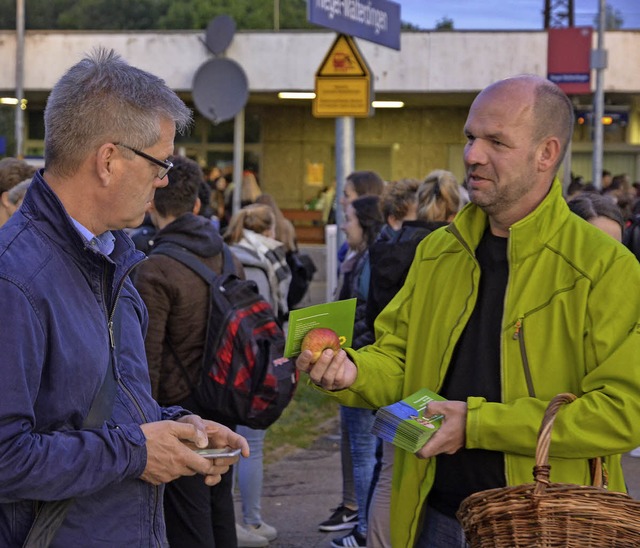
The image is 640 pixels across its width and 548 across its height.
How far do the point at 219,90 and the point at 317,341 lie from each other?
10209 mm

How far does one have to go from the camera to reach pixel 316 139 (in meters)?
30.5

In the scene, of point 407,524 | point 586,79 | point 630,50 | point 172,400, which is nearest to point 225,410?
point 172,400

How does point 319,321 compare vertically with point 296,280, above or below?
above

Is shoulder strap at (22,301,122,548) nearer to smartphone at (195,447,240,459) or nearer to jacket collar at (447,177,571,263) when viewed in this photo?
smartphone at (195,447,240,459)

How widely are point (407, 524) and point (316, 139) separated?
27.4 meters

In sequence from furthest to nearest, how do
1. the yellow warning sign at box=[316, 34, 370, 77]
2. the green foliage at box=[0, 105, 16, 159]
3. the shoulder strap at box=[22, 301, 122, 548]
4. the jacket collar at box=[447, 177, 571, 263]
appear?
the green foliage at box=[0, 105, 16, 159], the yellow warning sign at box=[316, 34, 370, 77], the jacket collar at box=[447, 177, 571, 263], the shoulder strap at box=[22, 301, 122, 548]

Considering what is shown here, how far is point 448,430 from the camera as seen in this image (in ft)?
10.5

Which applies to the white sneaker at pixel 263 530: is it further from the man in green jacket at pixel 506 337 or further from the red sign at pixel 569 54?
the red sign at pixel 569 54

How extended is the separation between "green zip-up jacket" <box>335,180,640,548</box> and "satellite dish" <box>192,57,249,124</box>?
978cm

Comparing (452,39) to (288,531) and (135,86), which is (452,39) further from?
(135,86)

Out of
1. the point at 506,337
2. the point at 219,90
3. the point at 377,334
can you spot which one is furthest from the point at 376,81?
the point at 506,337

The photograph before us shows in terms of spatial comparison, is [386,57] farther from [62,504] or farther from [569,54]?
[62,504]

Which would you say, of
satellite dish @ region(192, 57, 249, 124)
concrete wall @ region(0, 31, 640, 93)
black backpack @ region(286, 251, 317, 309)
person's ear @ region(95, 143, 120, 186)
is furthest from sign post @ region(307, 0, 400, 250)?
concrete wall @ region(0, 31, 640, 93)

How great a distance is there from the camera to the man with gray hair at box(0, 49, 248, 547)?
2516mm
